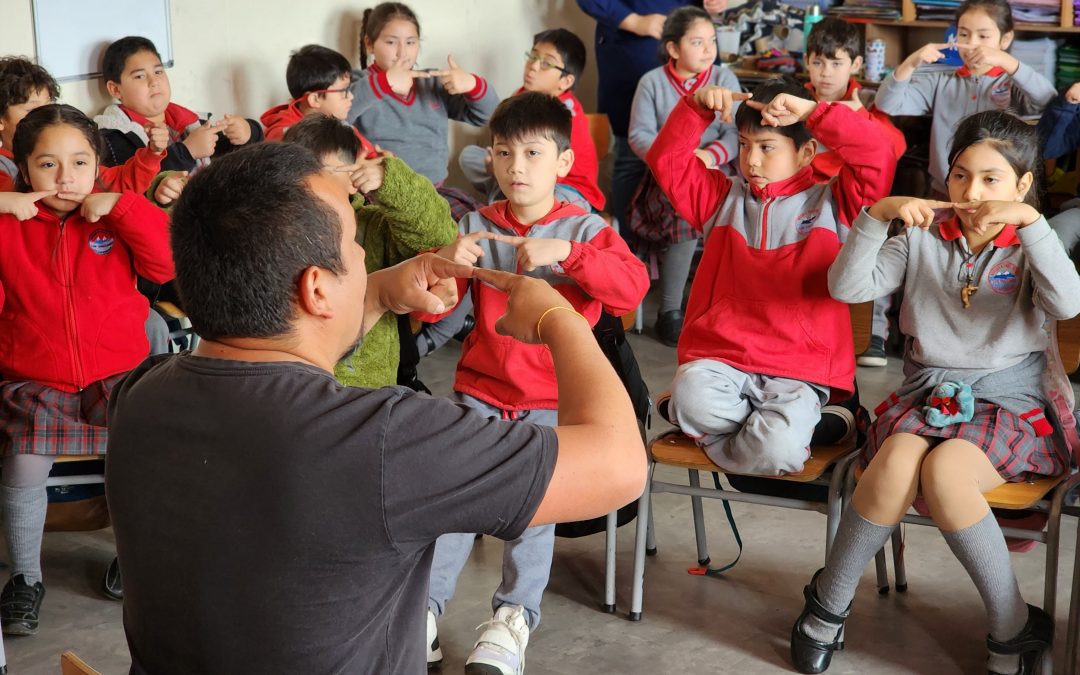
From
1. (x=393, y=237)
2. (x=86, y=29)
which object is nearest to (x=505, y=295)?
(x=393, y=237)

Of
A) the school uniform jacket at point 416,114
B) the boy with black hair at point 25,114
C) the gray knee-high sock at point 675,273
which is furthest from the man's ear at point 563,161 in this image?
the gray knee-high sock at point 675,273

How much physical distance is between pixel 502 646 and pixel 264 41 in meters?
3.03

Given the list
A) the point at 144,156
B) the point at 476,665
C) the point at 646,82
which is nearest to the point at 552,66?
the point at 646,82

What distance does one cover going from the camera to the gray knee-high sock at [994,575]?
221 centimetres

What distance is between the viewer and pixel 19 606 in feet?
8.52

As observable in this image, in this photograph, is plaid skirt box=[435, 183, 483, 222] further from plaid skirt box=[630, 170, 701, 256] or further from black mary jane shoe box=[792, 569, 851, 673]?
black mary jane shoe box=[792, 569, 851, 673]

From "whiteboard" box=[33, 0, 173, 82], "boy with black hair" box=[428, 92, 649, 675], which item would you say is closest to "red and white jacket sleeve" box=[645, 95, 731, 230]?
"boy with black hair" box=[428, 92, 649, 675]

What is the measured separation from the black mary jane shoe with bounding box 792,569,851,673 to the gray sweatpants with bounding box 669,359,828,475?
10.8 inches

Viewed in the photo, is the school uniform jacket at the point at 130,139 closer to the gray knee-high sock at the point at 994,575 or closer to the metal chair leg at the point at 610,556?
the metal chair leg at the point at 610,556

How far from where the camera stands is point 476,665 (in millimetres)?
2332

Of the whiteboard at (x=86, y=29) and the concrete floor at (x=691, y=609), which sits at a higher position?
the whiteboard at (x=86, y=29)

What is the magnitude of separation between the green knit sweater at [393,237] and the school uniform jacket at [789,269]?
61cm

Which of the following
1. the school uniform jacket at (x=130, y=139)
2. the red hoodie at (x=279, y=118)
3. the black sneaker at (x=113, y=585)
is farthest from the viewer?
the red hoodie at (x=279, y=118)

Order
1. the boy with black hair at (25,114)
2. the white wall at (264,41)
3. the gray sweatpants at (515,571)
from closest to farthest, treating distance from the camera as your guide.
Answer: the gray sweatpants at (515,571), the boy with black hair at (25,114), the white wall at (264,41)
